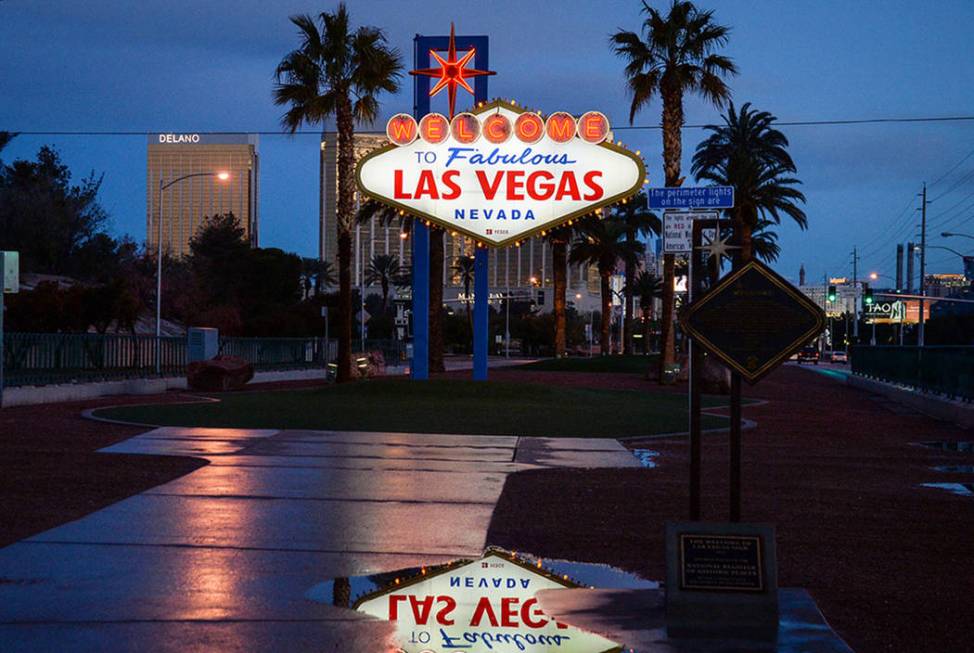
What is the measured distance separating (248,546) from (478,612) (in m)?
2.71

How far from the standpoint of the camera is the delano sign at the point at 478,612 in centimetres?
694

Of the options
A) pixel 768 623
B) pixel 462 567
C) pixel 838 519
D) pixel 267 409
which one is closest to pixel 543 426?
pixel 267 409

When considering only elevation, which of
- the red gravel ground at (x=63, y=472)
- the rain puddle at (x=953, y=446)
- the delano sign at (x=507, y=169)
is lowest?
the rain puddle at (x=953, y=446)

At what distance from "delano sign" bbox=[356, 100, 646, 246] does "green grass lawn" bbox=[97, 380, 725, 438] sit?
416 cm

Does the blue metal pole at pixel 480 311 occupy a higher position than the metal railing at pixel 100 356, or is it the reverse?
the blue metal pole at pixel 480 311

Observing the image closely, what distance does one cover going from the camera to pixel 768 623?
734 centimetres

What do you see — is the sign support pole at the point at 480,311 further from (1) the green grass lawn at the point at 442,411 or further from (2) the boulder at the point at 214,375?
(2) the boulder at the point at 214,375

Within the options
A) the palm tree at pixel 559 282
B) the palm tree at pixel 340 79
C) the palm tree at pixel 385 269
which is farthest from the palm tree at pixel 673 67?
the palm tree at pixel 385 269

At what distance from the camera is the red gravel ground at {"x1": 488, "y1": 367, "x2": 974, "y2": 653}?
8.06 metres

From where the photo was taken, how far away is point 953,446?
69.0 ft

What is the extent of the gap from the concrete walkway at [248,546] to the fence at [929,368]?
14.4m

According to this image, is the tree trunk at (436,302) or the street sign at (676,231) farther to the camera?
the tree trunk at (436,302)

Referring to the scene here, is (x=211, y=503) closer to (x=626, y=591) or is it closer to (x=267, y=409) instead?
(x=626, y=591)

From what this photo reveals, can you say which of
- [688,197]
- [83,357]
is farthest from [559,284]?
[688,197]
